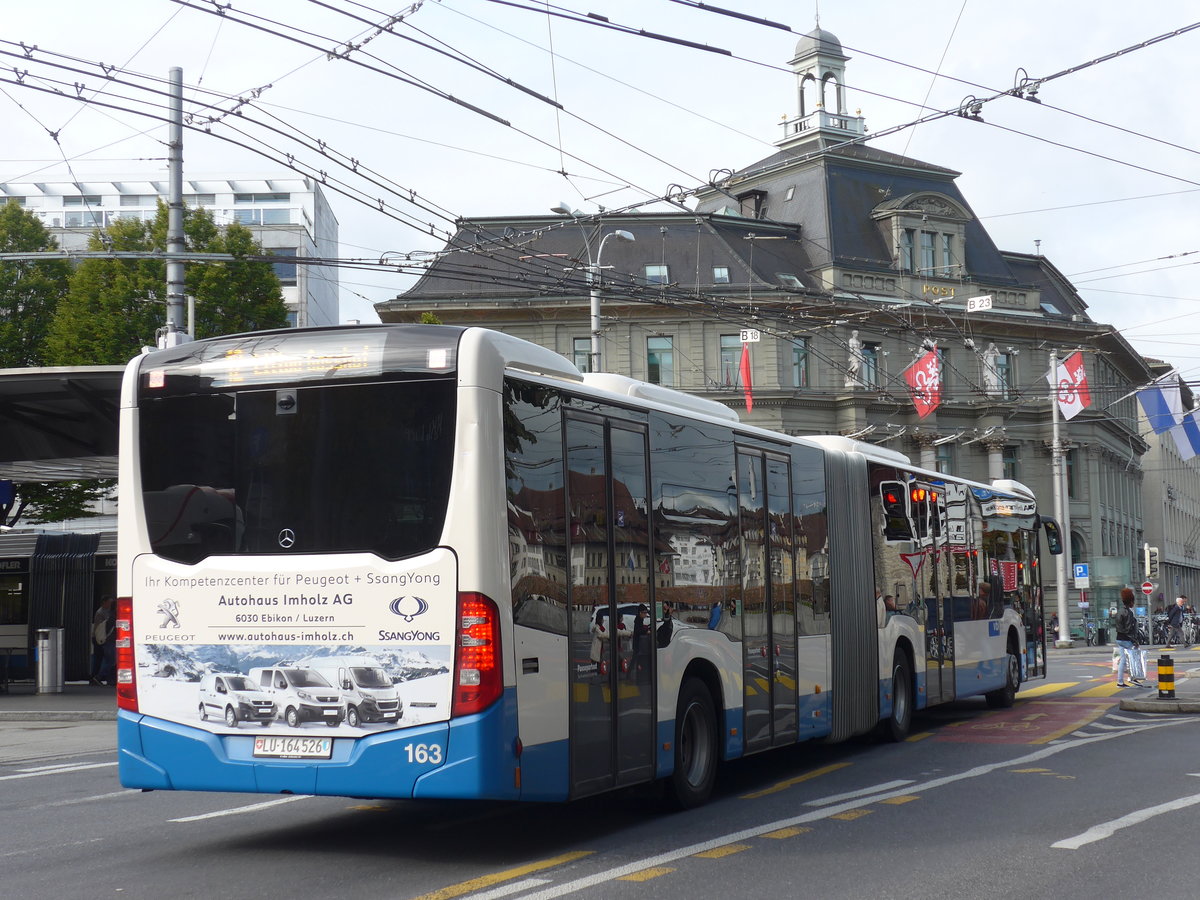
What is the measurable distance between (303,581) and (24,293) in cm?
3808

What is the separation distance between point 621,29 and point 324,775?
7.60m

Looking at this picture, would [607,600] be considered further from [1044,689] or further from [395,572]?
[1044,689]

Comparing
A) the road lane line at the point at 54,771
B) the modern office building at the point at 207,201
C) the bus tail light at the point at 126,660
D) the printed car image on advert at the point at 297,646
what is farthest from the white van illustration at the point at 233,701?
the modern office building at the point at 207,201

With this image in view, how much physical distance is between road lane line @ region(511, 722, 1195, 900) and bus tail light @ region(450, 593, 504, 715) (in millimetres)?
1063

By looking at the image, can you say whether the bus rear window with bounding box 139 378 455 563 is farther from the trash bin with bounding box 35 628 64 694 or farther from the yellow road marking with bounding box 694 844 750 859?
the trash bin with bounding box 35 628 64 694

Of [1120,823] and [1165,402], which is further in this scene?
[1165,402]

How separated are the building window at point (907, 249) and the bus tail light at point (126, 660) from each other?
2268 inches

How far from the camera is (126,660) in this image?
919 centimetres

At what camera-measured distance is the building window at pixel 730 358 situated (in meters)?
60.2

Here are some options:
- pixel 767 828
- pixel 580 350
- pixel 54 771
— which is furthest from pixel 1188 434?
pixel 767 828

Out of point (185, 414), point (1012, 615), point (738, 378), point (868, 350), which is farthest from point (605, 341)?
point (185, 414)

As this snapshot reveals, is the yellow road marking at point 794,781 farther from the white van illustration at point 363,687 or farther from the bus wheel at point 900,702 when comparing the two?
the white van illustration at point 363,687

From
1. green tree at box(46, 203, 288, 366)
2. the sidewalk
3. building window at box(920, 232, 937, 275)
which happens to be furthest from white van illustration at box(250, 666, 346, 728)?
building window at box(920, 232, 937, 275)

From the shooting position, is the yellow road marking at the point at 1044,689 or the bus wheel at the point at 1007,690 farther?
the yellow road marking at the point at 1044,689
